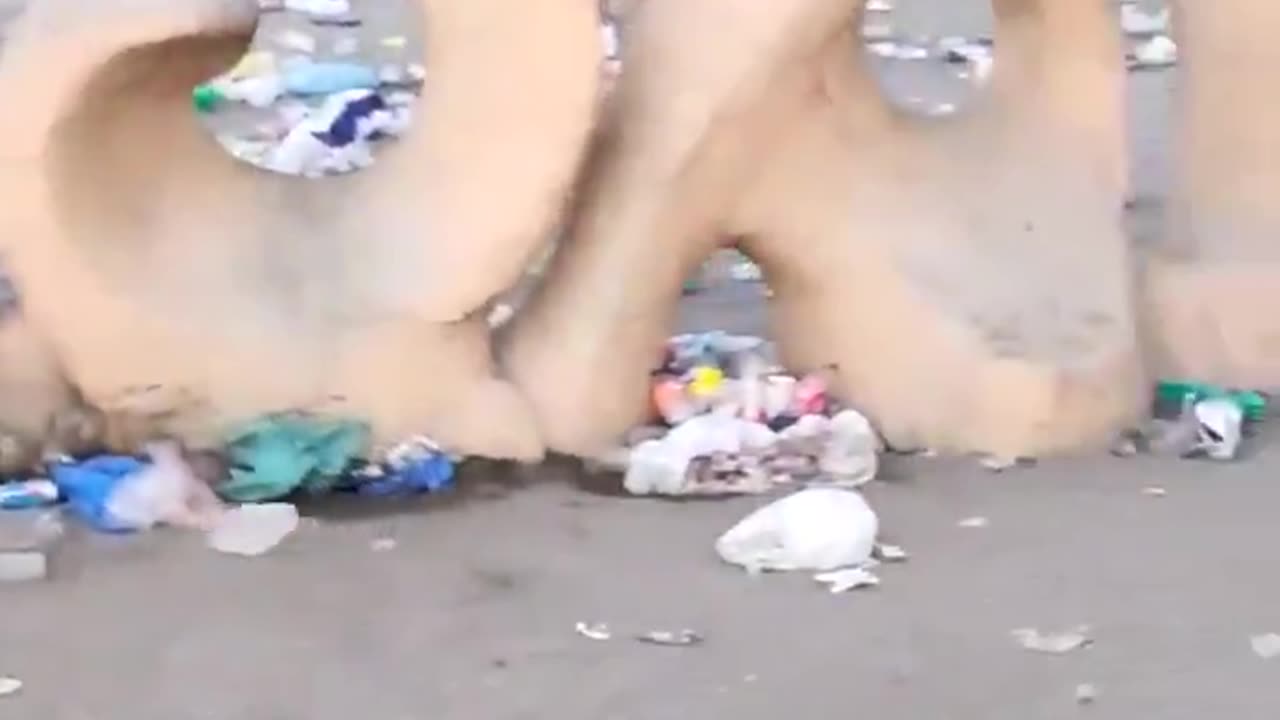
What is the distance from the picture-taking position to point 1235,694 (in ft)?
4.89

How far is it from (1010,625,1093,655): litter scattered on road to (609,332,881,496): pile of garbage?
1.60 ft

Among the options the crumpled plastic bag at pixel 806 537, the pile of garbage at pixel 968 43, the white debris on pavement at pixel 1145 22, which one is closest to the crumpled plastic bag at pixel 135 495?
the crumpled plastic bag at pixel 806 537

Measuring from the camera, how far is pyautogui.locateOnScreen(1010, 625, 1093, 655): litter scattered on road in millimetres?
1583

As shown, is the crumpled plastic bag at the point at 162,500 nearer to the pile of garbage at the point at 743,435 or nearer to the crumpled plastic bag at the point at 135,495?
the crumpled plastic bag at the point at 135,495

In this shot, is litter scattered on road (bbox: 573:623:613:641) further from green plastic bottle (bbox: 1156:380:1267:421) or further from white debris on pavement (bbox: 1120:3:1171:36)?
white debris on pavement (bbox: 1120:3:1171:36)

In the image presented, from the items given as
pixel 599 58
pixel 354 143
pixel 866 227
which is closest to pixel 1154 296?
pixel 866 227

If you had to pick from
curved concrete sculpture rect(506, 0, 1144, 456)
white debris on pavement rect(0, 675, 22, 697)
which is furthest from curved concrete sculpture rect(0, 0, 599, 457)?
white debris on pavement rect(0, 675, 22, 697)

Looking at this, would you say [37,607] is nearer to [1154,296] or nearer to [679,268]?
[679,268]

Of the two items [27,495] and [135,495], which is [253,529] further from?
[27,495]

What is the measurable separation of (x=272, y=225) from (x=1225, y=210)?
46.3 inches

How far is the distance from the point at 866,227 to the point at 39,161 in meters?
0.89

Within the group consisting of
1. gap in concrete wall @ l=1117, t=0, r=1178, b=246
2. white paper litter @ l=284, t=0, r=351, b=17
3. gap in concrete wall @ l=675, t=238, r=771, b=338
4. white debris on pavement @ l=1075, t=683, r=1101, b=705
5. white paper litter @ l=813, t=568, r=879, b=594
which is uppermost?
white paper litter @ l=284, t=0, r=351, b=17

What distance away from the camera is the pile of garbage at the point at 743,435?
207 cm

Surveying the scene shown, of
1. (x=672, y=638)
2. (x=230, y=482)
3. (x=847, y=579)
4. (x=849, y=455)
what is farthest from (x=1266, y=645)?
(x=230, y=482)
